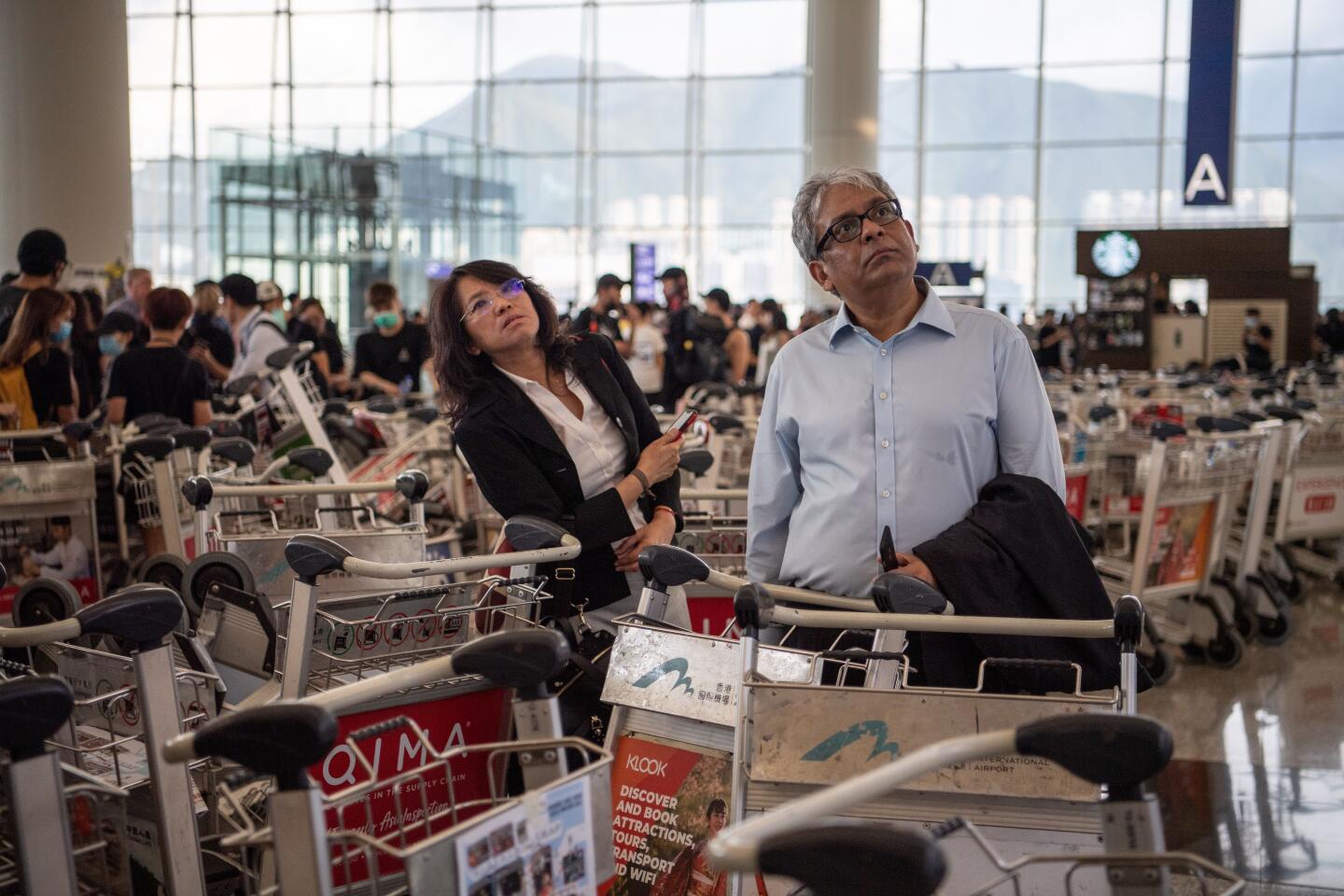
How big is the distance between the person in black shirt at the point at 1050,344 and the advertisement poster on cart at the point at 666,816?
53.3 ft

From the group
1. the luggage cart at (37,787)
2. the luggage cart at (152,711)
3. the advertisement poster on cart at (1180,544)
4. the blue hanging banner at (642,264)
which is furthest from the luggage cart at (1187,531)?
the blue hanging banner at (642,264)

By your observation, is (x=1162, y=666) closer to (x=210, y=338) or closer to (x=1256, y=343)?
(x=210, y=338)

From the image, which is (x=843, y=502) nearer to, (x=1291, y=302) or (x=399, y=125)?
(x=1291, y=302)

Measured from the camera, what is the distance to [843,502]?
2.75m

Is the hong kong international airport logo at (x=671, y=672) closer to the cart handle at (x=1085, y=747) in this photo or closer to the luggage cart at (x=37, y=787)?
the luggage cart at (x=37, y=787)

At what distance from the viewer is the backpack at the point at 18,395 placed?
7086 mm

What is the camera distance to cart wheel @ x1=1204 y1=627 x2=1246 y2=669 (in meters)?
7.06

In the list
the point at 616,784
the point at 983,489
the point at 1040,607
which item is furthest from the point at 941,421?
the point at 616,784

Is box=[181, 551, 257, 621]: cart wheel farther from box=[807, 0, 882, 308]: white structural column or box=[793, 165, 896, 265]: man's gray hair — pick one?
box=[807, 0, 882, 308]: white structural column

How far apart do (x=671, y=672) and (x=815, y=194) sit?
0.94 meters

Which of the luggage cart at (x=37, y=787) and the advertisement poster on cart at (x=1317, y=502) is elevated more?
the luggage cart at (x=37, y=787)

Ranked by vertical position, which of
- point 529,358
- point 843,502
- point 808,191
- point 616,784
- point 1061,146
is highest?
point 1061,146

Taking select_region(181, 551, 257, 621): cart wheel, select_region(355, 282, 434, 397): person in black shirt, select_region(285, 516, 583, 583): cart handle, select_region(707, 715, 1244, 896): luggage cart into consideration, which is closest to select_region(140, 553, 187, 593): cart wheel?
select_region(181, 551, 257, 621): cart wheel

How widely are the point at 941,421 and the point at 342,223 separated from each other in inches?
817
